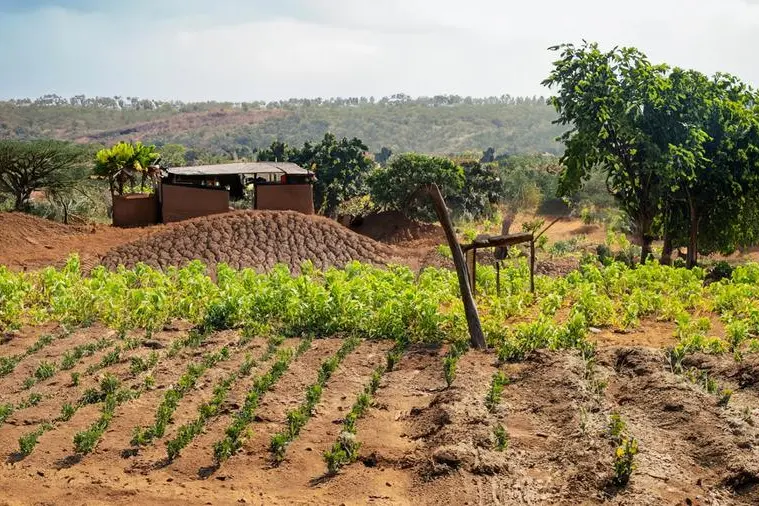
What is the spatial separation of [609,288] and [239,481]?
838cm

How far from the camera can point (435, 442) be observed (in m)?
7.20

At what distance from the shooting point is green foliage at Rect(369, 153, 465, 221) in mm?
25672

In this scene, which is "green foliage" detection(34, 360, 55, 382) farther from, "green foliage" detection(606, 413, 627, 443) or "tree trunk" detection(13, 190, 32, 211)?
"tree trunk" detection(13, 190, 32, 211)

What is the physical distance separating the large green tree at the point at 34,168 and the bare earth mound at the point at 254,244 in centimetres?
825

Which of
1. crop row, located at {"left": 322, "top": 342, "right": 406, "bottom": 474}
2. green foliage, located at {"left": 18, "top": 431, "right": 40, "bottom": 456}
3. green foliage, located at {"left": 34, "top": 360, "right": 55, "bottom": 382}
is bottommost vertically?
green foliage, located at {"left": 18, "top": 431, "right": 40, "bottom": 456}

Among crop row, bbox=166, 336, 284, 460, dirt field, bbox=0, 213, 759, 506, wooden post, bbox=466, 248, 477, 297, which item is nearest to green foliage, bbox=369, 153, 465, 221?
wooden post, bbox=466, 248, 477, 297

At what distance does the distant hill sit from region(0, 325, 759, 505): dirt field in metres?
80.6

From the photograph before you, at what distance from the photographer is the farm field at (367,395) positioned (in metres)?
6.52

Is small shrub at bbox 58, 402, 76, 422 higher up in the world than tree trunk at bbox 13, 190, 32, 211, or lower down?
lower down

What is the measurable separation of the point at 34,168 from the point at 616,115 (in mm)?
16803

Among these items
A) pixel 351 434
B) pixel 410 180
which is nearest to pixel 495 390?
pixel 351 434

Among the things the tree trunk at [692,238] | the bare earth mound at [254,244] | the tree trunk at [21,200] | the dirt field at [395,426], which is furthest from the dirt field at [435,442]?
the tree trunk at [21,200]

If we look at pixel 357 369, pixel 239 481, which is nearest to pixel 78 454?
pixel 239 481

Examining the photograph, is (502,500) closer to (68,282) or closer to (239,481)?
(239,481)
